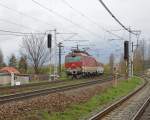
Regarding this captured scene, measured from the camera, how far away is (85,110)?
21047mm

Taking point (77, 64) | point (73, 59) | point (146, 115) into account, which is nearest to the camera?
point (146, 115)

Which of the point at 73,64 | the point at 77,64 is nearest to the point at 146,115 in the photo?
the point at 77,64

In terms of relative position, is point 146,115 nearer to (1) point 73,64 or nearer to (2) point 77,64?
(2) point 77,64

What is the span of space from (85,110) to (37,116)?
412cm

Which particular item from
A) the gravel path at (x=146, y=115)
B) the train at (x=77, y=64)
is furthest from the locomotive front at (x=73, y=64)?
the gravel path at (x=146, y=115)

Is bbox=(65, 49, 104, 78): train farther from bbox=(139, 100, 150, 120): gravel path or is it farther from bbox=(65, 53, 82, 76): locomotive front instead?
bbox=(139, 100, 150, 120): gravel path

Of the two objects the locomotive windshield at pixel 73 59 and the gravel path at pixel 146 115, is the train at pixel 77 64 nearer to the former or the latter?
the locomotive windshield at pixel 73 59

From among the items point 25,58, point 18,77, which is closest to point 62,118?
point 18,77

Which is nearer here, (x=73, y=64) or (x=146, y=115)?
(x=146, y=115)

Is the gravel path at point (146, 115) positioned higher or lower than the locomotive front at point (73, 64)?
lower

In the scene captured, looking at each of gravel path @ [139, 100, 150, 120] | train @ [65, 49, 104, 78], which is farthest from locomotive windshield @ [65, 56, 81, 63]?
gravel path @ [139, 100, 150, 120]

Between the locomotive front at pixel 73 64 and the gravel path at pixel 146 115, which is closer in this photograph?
the gravel path at pixel 146 115

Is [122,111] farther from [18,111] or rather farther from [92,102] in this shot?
[18,111]

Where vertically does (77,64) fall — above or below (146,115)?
above
